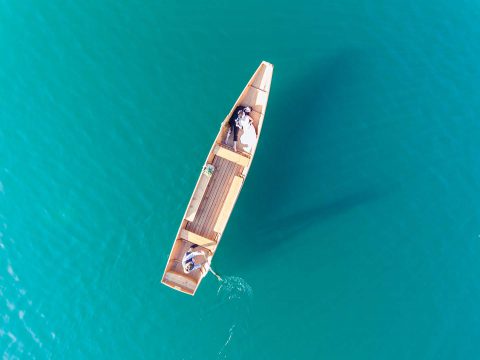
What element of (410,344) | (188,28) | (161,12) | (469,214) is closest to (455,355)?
(410,344)

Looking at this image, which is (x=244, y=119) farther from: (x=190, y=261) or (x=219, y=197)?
(x=190, y=261)

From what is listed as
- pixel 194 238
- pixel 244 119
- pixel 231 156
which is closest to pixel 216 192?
pixel 231 156

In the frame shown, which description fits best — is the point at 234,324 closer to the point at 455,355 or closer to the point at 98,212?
the point at 98,212

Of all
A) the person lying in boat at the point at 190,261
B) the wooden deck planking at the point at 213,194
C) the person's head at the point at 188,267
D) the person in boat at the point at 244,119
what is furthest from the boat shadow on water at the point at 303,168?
the person's head at the point at 188,267

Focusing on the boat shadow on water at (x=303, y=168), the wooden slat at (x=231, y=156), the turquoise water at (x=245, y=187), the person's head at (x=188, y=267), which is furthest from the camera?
the boat shadow on water at (x=303, y=168)

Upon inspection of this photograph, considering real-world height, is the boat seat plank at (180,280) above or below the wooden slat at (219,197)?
below

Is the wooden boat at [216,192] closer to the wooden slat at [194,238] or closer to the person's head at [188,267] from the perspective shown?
the wooden slat at [194,238]

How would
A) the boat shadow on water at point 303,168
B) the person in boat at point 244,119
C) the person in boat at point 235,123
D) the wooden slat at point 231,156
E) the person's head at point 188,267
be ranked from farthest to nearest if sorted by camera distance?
the boat shadow on water at point 303,168 < the person in boat at point 235,123 < the person in boat at point 244,119 < the wooden slat at point 231,156 < the person's head at point 188,267

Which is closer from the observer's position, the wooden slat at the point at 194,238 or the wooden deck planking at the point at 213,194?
the wooden slat at the point at 194,238
